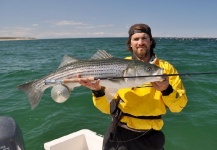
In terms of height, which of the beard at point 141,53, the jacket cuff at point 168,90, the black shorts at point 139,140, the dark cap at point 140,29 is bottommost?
the black shorts at point 139,140

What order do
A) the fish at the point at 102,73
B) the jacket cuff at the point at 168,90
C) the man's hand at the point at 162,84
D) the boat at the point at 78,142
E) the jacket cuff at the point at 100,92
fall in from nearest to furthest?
1. the man's hand at the point at 162,84
2. the jacket cuff at the point at 168,90
3. the fish at the point at 102,73
4. the jacket cuff at the point at 100,92
5. the boat at the point at 78,142

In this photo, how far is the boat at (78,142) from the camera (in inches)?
234

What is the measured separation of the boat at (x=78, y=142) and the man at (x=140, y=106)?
5.39ft

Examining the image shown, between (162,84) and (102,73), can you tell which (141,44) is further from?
(162,84)

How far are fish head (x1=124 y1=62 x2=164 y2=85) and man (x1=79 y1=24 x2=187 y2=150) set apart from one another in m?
0.24

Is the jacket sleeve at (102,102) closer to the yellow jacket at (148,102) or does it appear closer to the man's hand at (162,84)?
the yellow jacket at (148,102)

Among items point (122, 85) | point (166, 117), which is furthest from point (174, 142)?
point (122, 85)

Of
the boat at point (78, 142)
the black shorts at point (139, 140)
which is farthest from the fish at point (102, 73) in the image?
the boat at point (78, 142)

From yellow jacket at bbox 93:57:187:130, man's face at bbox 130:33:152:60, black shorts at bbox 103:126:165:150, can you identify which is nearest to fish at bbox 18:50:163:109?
yellow jacket at bbox 93:57:187:130

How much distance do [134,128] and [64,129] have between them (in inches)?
230

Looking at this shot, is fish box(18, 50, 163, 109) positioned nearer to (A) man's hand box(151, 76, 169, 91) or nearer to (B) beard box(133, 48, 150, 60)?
(A) man's hand box(151, 76, 169, 91)

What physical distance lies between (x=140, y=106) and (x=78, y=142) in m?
2.71

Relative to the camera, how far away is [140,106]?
411 cm

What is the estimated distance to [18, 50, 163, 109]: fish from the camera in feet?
12.5
